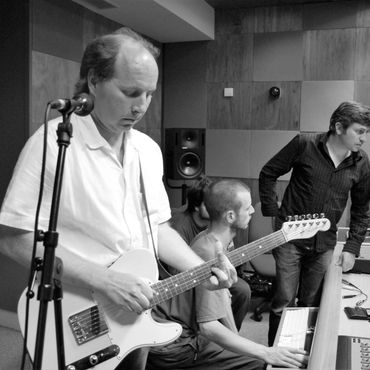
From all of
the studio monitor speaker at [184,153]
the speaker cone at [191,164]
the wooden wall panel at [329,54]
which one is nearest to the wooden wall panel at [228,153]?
the studio monitor speaker at [184,153]

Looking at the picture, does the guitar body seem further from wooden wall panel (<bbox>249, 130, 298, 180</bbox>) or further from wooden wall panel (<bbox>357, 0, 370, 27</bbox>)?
wooden wall panel (<bbox>357, 0, 370, 27</bbox>)

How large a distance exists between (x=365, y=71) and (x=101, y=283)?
3.93 m

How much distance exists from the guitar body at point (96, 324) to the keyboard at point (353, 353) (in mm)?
562

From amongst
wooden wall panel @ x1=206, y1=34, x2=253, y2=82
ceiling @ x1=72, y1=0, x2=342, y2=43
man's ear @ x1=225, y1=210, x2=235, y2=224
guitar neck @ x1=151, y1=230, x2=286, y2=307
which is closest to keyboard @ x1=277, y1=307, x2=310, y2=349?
guitar neck @ x1=151, y1=230, x2=286, y2=307

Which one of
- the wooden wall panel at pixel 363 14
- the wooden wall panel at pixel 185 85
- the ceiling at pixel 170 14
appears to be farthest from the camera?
the wooden wall panel at pixel 185 85

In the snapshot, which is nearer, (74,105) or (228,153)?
(74,105)

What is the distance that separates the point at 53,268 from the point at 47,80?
8.19 feet

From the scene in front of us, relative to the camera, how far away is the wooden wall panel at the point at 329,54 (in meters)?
4.50

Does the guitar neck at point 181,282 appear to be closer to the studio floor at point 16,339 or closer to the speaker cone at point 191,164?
the studio floor at point 16,339

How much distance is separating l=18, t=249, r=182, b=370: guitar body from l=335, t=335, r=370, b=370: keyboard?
1.84 ft

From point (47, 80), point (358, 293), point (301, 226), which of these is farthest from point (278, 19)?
point (358, 293)

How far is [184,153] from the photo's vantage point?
15.1ft

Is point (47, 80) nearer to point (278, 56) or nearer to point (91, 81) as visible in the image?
point (91, 81)

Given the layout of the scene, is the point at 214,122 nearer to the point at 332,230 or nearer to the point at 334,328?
the point at 332,230
